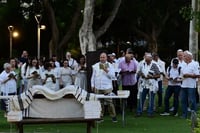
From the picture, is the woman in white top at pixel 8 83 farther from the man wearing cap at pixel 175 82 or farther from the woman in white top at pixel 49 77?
the man wearing cap at pixel 175 82

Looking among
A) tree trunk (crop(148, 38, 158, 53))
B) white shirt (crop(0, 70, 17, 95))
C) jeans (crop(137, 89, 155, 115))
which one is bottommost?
jeans (crop(137, 89, 155, 115))

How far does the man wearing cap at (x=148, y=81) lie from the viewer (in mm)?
20219

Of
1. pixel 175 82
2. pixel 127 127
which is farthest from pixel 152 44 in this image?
pixel 127 127

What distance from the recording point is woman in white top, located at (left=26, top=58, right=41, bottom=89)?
21109 millimetres

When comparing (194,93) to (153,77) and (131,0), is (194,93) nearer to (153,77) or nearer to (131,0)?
(153,77)

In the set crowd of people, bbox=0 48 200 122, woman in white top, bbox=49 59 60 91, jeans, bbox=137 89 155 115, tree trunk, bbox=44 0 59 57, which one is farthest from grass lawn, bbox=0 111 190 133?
tree trunk, bbox=44 0 59 57

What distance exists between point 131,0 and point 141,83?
113 feet

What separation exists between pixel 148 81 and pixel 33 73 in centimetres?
394

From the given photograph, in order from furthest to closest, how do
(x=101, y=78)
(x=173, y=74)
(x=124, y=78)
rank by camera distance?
(x=124, y=78)
(x=173, y=74)
(x=101, y=78)

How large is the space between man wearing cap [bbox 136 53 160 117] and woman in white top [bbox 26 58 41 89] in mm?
3489

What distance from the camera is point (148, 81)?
2033 centimetres

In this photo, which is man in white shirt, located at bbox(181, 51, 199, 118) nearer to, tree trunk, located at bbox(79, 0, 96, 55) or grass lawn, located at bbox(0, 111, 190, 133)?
grass lawn, located at bbox(0, 111, 190, 133)

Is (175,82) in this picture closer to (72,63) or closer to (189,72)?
(189,72)

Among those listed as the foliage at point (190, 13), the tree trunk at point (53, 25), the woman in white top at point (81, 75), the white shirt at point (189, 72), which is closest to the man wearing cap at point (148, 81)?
the white shirt at point (189, 72)
